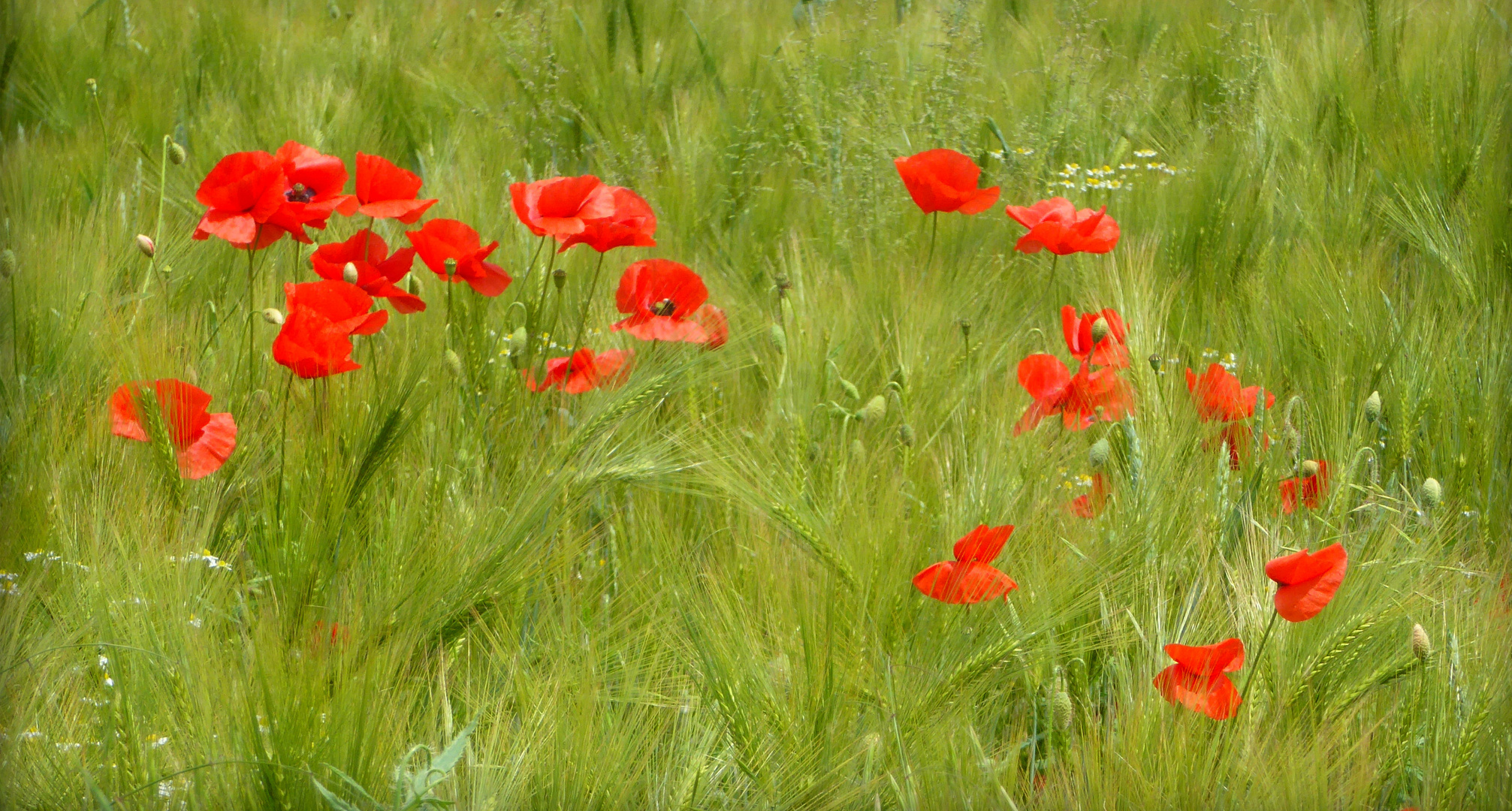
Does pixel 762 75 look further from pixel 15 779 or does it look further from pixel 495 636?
pixel 15 779

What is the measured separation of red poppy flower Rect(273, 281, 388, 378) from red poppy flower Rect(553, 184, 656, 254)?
0.26m

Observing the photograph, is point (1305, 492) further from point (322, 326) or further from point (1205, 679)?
Result: point (322, 326)

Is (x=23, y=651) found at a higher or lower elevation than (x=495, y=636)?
higher

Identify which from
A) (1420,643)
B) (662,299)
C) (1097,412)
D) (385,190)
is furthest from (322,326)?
(1420,643)

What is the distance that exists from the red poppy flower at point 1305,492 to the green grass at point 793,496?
18mm

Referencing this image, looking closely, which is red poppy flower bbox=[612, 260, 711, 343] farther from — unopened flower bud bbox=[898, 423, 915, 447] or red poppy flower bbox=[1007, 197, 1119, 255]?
red poppy flower bbox=[1007, 197, 1119, 255]

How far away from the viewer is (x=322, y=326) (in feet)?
3.51

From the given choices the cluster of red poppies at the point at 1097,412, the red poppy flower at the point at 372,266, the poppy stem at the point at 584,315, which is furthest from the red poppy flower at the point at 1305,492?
the red poppy flower at the point at 372,266

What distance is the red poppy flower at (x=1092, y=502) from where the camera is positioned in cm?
121

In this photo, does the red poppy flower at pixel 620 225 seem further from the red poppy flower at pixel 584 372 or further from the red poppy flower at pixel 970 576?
the red poppy flower at pixel 970 576

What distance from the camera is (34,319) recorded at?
133 centimetres

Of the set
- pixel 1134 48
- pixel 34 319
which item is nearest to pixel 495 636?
pixel 34 319

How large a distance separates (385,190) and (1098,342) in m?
0.82

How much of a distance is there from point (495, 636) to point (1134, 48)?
280 cm
